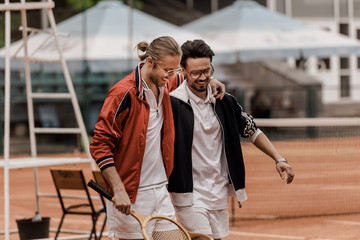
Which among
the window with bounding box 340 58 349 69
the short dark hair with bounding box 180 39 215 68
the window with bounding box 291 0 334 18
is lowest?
the window with bounding box 340 58 349 69

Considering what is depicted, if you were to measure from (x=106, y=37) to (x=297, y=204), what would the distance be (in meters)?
7.66

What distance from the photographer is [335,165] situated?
1086cm

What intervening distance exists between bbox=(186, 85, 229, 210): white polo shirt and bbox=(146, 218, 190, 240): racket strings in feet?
1.72

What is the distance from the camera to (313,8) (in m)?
29.2

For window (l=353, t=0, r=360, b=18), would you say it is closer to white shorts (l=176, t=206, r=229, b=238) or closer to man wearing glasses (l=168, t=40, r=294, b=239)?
man wearing glasses (l=168, t=40, r=294, b=239)

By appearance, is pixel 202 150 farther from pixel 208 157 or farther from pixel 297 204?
pixel 297 204

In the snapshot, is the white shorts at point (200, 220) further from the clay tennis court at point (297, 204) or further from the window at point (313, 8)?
the window at point (313, 8)

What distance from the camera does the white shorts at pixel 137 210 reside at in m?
4.23

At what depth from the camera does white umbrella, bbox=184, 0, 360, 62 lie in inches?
695

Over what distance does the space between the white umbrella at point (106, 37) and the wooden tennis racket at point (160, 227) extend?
11.5 meters

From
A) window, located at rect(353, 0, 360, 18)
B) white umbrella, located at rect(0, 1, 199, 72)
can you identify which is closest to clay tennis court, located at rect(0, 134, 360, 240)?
white umbrella, located at rect(0, 1, 199, 72)

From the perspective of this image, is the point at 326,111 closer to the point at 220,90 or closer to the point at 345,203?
the point at 345,203

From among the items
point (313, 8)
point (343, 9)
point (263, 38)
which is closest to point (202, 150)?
point (263, 38)

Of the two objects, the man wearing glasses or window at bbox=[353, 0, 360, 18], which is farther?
window at bbox=[353, 0, 360, 18]
